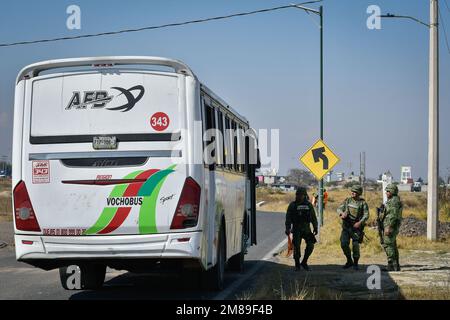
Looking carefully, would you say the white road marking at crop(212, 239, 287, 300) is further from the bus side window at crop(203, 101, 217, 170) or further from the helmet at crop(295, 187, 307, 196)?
the bus side window at crop(203, 101, 217, 170)

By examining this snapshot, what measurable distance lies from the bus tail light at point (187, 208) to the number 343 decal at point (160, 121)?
2.49 ft

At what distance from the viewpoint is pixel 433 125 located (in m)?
25.4

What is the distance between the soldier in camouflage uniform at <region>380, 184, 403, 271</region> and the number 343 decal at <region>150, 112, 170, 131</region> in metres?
6.41

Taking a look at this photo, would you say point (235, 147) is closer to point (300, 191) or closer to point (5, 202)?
point (300, 191)

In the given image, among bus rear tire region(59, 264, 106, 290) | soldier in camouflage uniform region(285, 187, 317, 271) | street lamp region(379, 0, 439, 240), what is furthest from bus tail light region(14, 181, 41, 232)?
street lamp region(379, 0, 439, 240)

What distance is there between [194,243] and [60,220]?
5.80 ft

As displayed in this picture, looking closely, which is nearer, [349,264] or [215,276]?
[215,276]

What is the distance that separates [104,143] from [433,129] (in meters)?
16.4

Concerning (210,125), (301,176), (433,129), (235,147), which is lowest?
(301,176)

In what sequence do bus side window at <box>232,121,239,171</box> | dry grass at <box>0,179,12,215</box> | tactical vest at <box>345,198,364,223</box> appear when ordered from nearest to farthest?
bus side window at <box>232,121,239,171</box> < tactical vest at <box>345,198,364,223</box> < dry grass at <box>0,179,12,215</box>

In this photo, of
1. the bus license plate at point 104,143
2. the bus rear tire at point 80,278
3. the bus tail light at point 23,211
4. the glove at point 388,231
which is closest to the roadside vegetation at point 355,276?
the glove at point 388,231

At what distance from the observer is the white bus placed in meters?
10.9

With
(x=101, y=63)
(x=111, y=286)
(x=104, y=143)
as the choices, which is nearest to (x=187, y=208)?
(x=104, y=143)

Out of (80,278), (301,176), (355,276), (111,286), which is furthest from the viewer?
(301,176)
